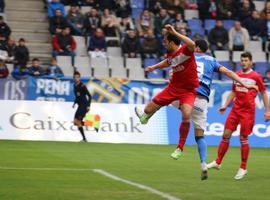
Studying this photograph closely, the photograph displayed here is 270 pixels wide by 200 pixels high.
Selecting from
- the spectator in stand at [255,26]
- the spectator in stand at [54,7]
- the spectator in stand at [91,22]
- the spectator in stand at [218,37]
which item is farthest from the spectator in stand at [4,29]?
the spectator in stand at [255,26]

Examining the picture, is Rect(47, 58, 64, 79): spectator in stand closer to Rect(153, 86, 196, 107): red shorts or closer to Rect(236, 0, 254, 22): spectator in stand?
Rect(236, 0, 254, 22): spectator in stand

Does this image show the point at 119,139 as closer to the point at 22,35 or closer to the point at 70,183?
the point at 22,35

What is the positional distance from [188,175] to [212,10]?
63.0 ft

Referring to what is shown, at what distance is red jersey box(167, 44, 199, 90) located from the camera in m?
13.0

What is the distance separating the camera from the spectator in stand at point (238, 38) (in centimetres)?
3041

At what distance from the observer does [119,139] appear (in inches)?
922

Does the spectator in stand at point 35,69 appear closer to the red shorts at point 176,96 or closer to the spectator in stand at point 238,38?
the spectator in stand at point 238,38

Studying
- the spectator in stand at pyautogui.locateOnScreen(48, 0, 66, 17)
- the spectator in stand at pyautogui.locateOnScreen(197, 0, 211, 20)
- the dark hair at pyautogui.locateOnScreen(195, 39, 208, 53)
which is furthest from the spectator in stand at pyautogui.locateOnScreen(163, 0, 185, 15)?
the dark hair at pyautogui.locateOnScreen(195, 39, 208, 53)

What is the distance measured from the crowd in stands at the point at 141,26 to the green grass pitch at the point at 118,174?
25.2 feet

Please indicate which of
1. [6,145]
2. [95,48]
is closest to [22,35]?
[95,48]

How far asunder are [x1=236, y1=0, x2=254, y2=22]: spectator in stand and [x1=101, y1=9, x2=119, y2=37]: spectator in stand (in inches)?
217

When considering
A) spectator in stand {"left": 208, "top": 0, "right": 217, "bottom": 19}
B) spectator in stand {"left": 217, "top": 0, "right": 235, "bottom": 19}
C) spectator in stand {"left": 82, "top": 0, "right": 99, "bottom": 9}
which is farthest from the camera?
spectator in stand {"left": 217, "top": 0, "right": 235, "bottom": 19}

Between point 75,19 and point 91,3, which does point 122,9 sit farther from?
point 75,19

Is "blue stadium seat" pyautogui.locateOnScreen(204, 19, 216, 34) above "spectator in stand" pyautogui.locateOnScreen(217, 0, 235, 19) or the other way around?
the other way around
